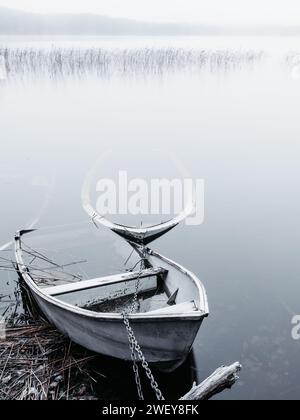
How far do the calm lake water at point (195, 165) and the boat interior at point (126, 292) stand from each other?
2.43ft

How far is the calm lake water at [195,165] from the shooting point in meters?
5.71

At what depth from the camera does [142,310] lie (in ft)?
17.8

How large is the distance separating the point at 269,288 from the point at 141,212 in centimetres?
331

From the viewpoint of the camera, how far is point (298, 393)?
454 centimetres

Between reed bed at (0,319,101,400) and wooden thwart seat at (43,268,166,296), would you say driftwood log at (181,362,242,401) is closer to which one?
reed bed at (0,319,101,400)

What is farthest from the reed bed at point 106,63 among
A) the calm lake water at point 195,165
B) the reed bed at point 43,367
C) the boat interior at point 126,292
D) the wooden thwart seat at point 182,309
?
the wooden thwart seat at point 182,309

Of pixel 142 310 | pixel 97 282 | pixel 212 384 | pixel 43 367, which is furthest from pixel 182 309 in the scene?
pixel 43 367

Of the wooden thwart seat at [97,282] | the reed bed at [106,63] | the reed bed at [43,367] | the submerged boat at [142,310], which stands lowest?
the reed bed at [43,367]

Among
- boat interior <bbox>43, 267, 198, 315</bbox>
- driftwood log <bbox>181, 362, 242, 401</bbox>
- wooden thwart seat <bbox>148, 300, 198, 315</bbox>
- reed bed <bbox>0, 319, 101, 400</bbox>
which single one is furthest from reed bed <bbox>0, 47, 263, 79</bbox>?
driftwood log <bbox>181, 362, 242, 401</bbox>

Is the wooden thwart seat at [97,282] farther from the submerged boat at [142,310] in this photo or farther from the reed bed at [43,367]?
the reed bed at [43,367]

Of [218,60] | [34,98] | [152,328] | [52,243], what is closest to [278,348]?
[152,328]

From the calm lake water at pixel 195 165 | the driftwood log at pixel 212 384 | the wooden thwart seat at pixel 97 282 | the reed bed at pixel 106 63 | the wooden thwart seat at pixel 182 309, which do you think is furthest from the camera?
the reed bed at pixel 106 63

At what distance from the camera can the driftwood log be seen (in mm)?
3994

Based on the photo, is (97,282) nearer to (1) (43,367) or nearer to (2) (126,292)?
(2) (126,292)
